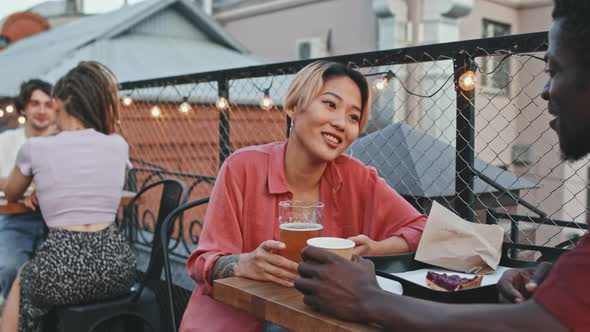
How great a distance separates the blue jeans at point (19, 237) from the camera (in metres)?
3.05

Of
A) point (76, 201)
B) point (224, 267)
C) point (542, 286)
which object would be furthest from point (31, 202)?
point (542, 286)

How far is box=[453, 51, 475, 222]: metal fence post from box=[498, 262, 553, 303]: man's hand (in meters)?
0.96

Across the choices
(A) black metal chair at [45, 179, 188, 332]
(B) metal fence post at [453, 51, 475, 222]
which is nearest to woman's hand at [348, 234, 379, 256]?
(B) metal fence post at [453, 51, 475, 222]

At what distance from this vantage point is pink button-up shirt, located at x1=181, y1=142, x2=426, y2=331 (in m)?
1.63

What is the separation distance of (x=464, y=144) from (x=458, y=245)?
707mm

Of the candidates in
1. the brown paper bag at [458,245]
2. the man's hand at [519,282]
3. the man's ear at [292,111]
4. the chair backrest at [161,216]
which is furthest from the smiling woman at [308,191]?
the chair backrest at [161,216]

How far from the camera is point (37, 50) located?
31.0 feet

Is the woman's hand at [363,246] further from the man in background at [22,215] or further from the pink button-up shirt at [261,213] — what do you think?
the man in background at [22,215]

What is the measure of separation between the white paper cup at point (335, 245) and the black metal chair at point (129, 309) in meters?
1.20

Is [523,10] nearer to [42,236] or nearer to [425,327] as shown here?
[42,236]

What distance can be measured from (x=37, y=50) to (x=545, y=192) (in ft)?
29.4

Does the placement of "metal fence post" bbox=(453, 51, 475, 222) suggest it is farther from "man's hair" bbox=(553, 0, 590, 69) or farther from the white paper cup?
"man's hair" bbox=(553, 0, 590, 69)

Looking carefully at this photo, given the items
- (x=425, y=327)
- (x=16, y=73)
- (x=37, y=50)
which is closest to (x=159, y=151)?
(x=16, y=73)

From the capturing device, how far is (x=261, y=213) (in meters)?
1.76
